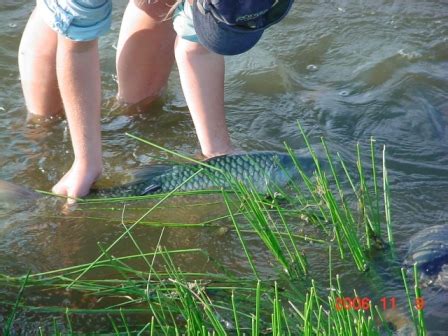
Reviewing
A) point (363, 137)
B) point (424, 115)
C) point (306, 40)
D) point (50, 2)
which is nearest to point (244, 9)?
point (50, 2)

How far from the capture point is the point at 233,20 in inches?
103

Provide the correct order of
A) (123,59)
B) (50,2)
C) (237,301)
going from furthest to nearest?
(123,59) < (50,2) < (237,301)

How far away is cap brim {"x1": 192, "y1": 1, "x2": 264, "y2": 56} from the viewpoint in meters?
2.66

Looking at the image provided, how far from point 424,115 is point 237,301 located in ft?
5.96

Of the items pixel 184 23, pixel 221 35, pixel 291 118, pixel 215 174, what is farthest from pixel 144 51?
pixel 221 35

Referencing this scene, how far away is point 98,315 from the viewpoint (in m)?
2.53

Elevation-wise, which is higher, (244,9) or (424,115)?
(244,9)

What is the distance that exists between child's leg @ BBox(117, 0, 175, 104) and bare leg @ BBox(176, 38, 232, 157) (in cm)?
29

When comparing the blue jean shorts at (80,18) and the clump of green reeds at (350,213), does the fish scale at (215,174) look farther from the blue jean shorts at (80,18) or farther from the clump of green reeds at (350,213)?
the blue jean shorts at (80,18)

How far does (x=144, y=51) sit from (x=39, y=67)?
0.44 m

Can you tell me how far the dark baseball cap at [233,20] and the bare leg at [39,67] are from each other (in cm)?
104

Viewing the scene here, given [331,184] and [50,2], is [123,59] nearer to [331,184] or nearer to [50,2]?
[50,2]
